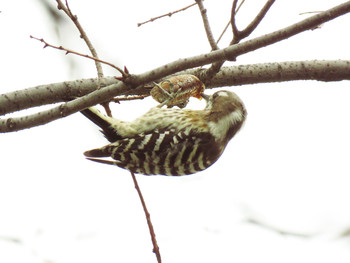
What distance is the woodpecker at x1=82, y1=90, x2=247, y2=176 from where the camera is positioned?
3834 millimetres

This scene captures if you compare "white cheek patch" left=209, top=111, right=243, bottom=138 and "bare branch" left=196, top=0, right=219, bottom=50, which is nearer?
"bare branch" left=196, top=0, right=219, bottom=50

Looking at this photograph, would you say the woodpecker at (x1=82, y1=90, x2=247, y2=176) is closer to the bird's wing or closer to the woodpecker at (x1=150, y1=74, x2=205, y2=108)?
the bird's wing

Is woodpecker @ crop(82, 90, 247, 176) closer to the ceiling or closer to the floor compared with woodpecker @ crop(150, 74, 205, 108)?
closer to the floor

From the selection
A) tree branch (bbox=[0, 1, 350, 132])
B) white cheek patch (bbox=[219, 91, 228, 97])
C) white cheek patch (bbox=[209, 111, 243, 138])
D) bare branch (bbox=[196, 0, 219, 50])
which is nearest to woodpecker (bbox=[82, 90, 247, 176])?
white cheek patch (bbox=[209, 111, 243, 138])

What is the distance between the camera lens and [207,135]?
4102 mm

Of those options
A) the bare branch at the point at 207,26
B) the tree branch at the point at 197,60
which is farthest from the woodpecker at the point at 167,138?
the tree branch at the point at 197,60

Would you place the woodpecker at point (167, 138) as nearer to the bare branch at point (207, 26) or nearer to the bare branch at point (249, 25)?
the bare branch at point (207, 26)

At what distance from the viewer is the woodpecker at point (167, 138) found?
3.83 m

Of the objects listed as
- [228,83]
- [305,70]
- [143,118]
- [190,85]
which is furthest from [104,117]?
[305,70]

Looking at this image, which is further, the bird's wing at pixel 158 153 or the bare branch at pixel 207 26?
the bird's wing at pixel 158 153

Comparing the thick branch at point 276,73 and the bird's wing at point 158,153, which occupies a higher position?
the thick branch at point 276,73

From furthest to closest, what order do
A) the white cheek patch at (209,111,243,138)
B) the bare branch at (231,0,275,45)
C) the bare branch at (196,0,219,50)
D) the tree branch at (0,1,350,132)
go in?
the white cheek patch at (209,111,243,138) < the bare branch at (196,0,219,50) < the bare branch at (231,0,275,45) < the tree branch at (0,1,350,132)

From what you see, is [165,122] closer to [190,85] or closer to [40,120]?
[190,85]

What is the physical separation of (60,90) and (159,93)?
739 millimetres
